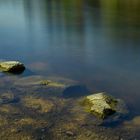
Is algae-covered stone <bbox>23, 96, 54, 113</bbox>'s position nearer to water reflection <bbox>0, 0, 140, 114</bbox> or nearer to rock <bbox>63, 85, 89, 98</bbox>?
rock <bbox>63, 85, 89, 98</bbox>

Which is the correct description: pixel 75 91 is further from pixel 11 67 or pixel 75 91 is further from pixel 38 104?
pixel 11 67

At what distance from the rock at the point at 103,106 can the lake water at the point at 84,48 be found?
720mm

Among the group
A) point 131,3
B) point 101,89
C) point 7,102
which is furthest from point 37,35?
point 131,3

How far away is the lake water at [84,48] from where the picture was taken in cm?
2409

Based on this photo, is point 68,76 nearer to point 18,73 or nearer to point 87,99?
point 18,73

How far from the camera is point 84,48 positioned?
3450 cm

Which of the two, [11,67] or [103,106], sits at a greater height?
[11,67]

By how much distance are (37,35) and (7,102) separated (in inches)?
915

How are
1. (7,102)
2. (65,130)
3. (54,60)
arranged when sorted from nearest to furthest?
(65,130)
(7,102)
(54,60)

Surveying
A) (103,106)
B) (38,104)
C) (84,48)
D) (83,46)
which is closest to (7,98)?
(38,104)

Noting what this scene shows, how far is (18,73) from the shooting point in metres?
24.7

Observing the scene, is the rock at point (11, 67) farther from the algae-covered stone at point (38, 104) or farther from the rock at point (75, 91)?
the algae-covered stone at point (38, 104)

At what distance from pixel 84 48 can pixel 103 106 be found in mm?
17353

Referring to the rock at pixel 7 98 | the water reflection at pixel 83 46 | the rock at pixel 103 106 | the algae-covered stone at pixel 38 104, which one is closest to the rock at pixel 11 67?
the water reflection at pixel 83 46
